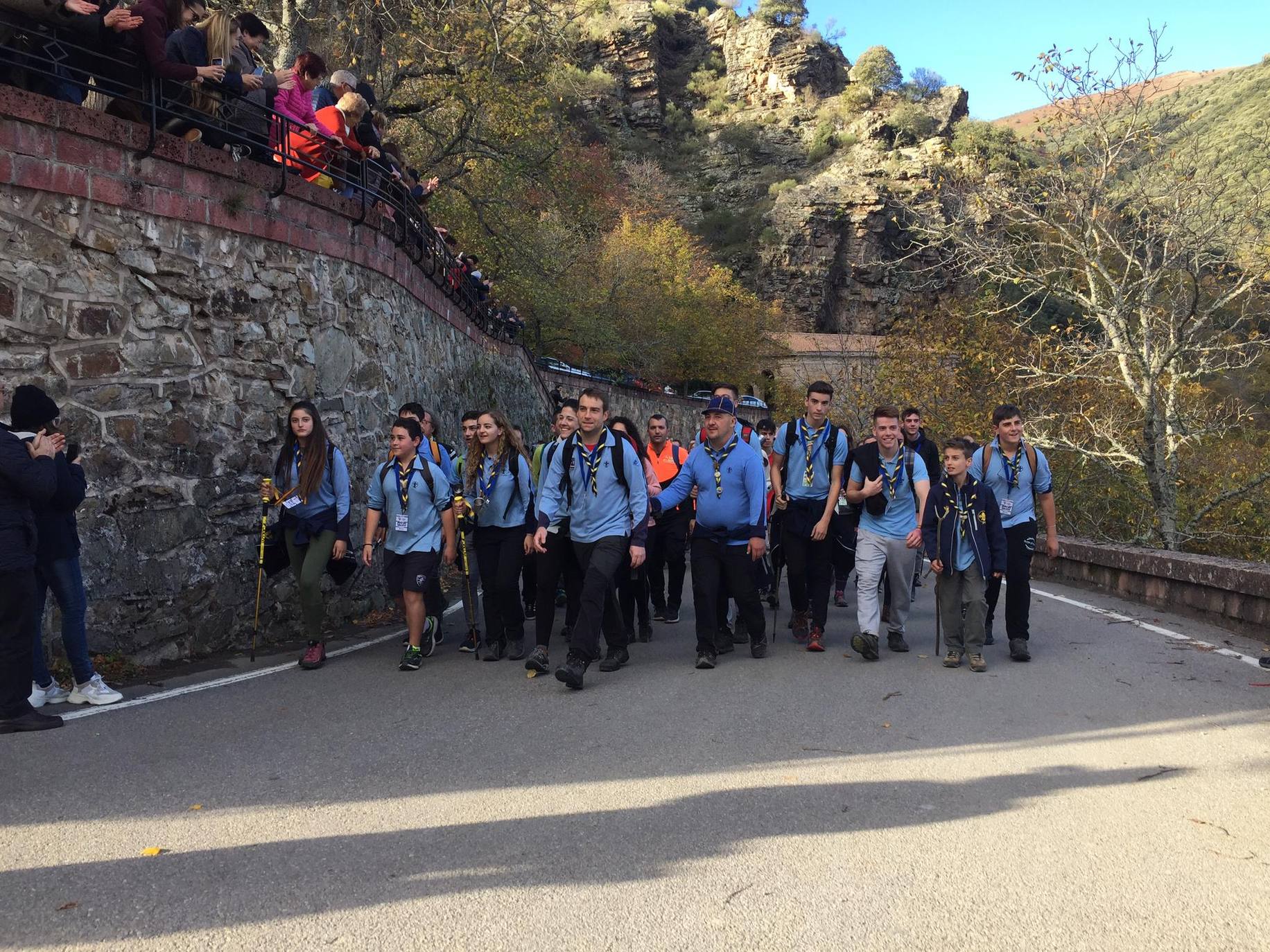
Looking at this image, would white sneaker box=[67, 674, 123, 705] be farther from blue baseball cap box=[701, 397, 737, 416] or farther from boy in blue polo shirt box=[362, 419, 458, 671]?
blue baseball cap box=[701, 397, 737, 416]

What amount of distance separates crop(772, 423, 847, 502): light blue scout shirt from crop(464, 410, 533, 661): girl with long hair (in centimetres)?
234

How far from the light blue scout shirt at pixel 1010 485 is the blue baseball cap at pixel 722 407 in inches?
81.5

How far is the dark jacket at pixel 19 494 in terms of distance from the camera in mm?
5777

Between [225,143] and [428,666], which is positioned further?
[225,143]

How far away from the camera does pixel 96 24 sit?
759 cm

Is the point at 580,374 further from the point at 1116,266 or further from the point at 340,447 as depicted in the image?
the point at 340,447

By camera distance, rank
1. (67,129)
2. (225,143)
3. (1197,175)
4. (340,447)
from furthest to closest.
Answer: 1. (1197,175)
2. (340,447)
3. (225,143)
4. (67,129)

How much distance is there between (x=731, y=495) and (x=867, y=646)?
1.58m

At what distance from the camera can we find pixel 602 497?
7.82 meters

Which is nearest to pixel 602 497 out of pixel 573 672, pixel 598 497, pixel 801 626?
pixel 598 497

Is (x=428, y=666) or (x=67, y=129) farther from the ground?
(x=67, y=129)

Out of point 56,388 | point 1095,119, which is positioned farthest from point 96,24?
point 1095,119

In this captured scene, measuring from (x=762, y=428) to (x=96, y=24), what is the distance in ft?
30.8

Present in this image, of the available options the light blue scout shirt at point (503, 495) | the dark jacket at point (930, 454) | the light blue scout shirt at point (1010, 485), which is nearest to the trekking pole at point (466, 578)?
the light blue scout shirt at point (503, 495)
